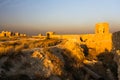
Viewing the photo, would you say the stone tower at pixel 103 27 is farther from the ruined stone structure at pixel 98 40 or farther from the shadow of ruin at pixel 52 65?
the shadow of ruin at pixel 52 65

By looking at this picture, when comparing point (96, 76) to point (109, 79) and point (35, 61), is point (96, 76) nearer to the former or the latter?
point (109, 79)

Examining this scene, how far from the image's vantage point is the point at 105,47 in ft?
91.9

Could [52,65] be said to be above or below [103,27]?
below

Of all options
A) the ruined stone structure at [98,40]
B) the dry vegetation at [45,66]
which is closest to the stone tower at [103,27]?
the ruined stone structure at [98,40]

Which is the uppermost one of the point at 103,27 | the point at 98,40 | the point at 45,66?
the point at 103,27

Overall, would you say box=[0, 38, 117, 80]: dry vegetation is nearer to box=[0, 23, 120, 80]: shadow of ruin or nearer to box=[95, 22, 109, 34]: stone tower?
box=[0, 23, 120, 80]: shadow of ruin

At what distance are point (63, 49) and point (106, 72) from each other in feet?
15.4

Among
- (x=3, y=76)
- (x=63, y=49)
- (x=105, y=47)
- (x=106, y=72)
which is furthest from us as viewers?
(x=105, y=47)

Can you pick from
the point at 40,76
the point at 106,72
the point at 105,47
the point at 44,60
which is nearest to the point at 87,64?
the point at 106,72

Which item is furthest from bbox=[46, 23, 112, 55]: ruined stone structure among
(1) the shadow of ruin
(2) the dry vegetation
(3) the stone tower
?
(2) the dry vegetation

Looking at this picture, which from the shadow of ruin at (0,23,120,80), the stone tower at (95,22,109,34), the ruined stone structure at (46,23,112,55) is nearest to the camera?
the shadow of ruin at (0,23,120,80)

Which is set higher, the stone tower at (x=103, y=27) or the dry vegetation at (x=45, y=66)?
the stone tower at (x=103, y=27)

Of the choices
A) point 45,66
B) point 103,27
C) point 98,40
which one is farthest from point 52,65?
point 103,27

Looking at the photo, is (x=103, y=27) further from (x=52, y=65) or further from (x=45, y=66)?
(x=45, y=66)
